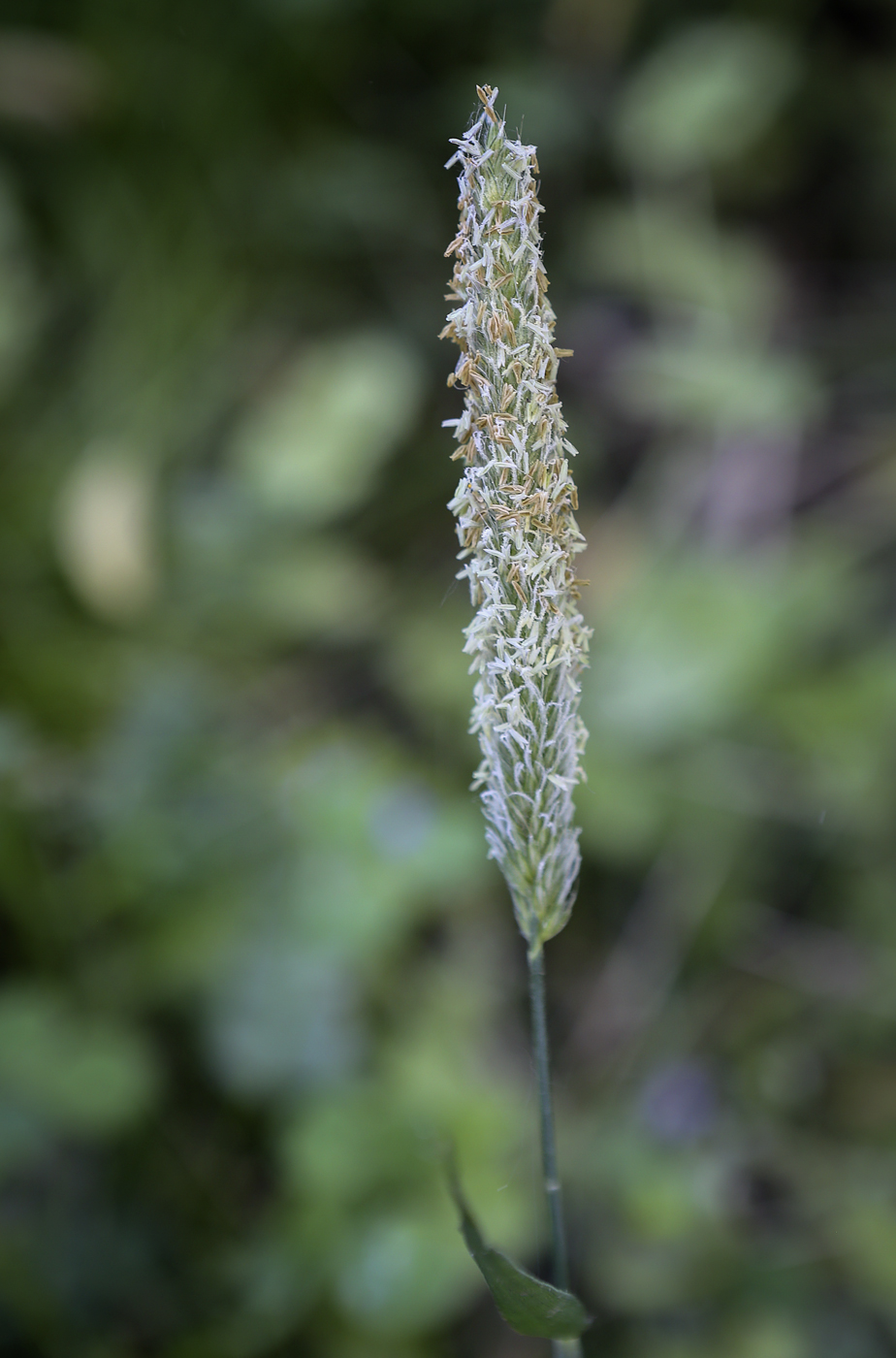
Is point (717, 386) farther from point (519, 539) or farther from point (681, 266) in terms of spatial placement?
point (519, 539)

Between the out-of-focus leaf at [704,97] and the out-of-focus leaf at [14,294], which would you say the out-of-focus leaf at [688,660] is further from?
the out-of-focus leaf at [14,294]

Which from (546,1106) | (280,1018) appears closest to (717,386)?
(280,1018)

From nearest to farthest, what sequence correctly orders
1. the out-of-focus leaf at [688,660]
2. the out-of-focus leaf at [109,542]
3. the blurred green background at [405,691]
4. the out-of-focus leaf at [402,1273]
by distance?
the out-of-focus leaf at [402,1273], the blurred green background at [405,691], the out-of-focus leaf at [688,660], the out-of-focus leaf at [109,542]

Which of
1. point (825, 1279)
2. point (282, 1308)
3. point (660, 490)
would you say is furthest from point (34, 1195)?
point (660, 490)

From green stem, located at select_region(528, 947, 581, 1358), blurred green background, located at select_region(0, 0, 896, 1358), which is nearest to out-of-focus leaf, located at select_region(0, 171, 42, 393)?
blurred green background, located at select_region(0, 0, 896, 1358)

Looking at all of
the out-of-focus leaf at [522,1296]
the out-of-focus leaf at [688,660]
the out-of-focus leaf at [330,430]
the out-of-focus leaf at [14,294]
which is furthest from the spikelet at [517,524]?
the out-of-focus leaf at [14,294]

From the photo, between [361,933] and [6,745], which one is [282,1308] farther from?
[6,745]

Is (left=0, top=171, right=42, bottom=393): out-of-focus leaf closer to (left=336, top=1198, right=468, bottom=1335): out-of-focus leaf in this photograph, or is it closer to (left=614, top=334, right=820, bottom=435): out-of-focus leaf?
(left=614, top=334, right=820, bottom=435): out-of-focus leaf
